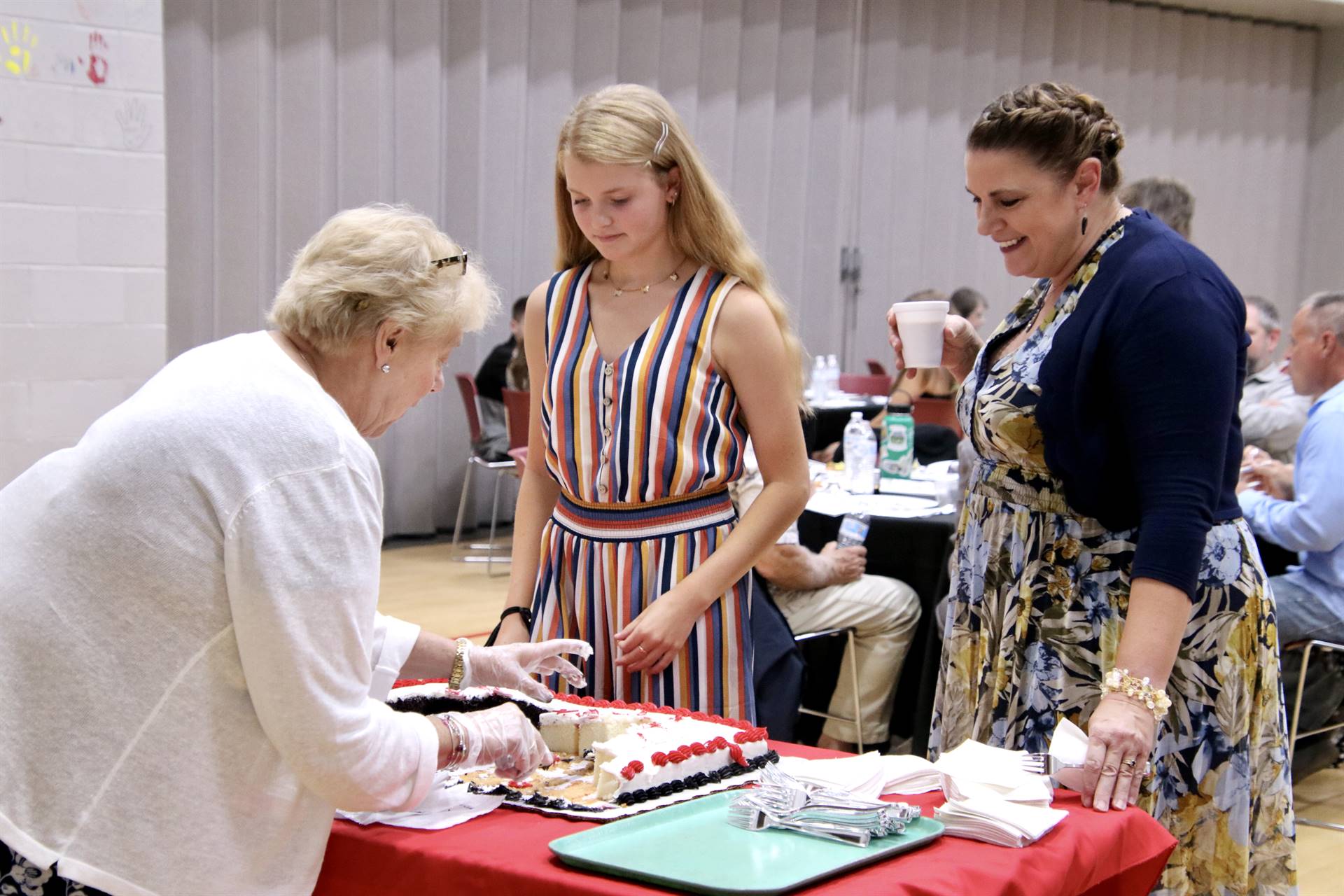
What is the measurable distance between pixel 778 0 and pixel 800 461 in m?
7.33

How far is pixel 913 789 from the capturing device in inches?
61.2

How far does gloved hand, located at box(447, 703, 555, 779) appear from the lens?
1.53 m

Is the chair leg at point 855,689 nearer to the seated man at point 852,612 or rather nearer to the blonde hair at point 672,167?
the seated man at point 852,612

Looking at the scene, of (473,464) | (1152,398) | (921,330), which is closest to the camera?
(1152,398)

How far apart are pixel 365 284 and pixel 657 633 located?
74 cm

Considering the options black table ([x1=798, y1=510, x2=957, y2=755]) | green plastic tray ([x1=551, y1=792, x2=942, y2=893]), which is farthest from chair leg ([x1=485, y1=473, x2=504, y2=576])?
green plastic tray ([x1=551, y1=792, x2=942, y2=893])

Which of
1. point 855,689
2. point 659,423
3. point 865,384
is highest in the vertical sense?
point 659,423

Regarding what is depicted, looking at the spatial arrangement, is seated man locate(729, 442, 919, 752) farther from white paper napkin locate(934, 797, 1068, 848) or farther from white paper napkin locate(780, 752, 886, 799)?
white paper napkin locate(934, 797, 1068, 848)

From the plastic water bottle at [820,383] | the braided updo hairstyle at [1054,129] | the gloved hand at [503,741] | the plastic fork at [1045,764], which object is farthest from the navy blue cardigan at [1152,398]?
the plastic water bottle at [820,383]

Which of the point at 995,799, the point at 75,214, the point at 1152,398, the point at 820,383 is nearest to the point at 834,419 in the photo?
the point at 820,383

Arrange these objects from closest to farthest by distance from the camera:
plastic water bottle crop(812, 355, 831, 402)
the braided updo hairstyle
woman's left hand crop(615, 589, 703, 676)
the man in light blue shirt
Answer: the braided updo hairstyle → woman's left hand crop(615, 589, 703, 676) → the man in light blue shirt → plastic water bottle crop(812, 355, 831, 402)

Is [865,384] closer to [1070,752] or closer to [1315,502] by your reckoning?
[1315,502]

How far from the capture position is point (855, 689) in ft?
12.9

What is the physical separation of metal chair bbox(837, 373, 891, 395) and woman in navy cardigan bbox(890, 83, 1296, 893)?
19.1 feet
